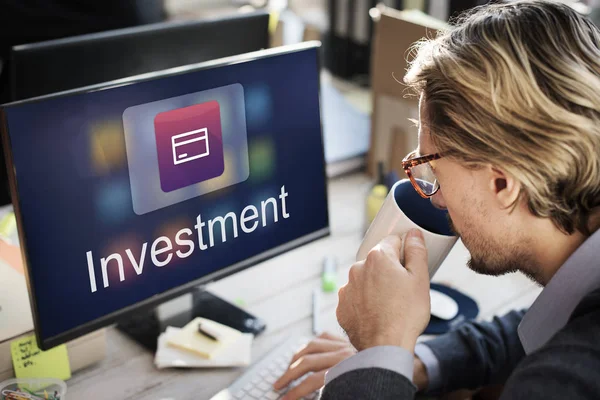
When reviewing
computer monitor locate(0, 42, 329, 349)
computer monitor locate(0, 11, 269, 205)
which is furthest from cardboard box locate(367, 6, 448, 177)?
computer monitor locate(0, 42, 329, 349)

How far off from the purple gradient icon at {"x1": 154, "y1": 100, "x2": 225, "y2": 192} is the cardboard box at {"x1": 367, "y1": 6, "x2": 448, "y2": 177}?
67 centimetres

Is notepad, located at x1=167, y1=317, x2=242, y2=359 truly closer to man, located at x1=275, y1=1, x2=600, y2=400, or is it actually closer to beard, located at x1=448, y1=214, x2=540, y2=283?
man, located at x1=275, y1=1, x2=600, y2=400

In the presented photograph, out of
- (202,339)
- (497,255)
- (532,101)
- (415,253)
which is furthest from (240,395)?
(532,101)

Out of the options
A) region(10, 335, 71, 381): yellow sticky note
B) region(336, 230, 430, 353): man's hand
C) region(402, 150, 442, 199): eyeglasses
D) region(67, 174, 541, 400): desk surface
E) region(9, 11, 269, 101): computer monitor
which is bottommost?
region(67, 174, 541, 400): desk surface

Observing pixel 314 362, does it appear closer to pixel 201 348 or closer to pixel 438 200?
pixel 201 348

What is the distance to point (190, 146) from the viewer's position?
44.9 inches

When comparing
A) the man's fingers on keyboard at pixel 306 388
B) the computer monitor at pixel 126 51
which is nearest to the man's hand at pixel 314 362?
the man's fingers on keyboard at pixel 306 388

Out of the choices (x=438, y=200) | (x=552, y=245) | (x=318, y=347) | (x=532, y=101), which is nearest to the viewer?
(x=532, y=101)

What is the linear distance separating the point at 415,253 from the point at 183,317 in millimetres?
511

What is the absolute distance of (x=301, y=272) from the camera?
154 centimetres

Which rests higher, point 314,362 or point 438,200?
point 438,200

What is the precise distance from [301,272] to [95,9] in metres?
1.19

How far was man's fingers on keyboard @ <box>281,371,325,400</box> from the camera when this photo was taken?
1141 mm

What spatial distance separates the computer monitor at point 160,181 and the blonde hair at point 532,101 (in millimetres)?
370
